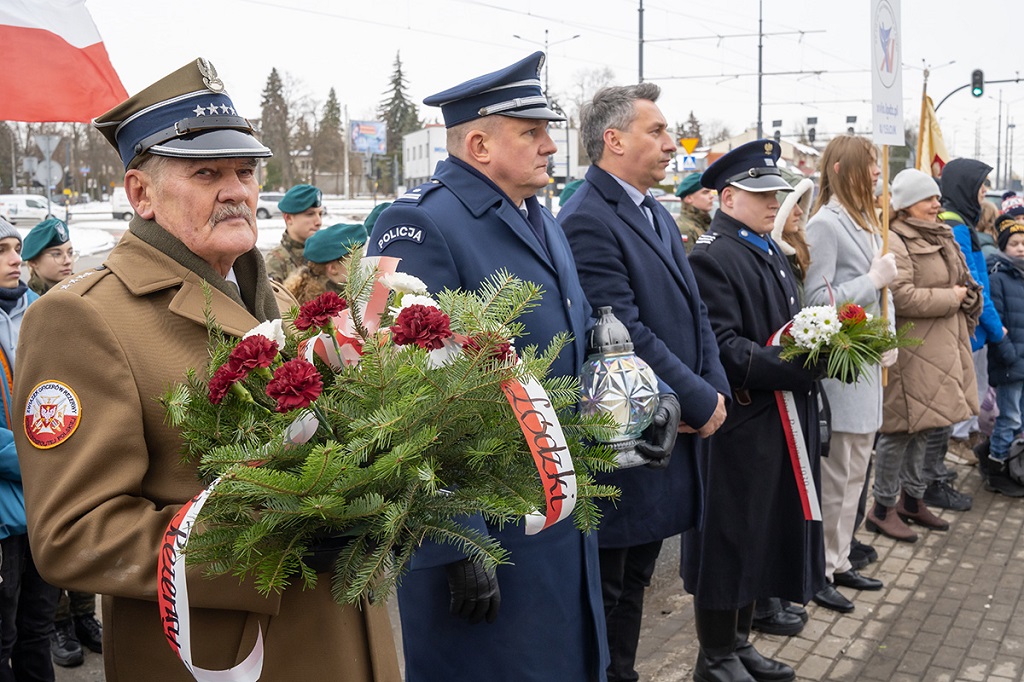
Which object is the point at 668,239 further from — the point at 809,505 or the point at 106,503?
the point at 106,503

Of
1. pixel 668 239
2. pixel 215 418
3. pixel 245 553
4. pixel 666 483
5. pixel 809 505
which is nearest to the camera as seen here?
pixel 245 553

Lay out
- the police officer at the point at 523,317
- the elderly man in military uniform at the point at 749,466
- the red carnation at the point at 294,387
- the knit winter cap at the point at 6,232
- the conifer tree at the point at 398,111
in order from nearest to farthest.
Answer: the red carnation at the point at 294,387 → the police officer at the point at 523,317 → the elderly man in military uniform at the point at 749,466 → the knit winter cap at the point at 6,232 → the conifer tree at the point at 398,111

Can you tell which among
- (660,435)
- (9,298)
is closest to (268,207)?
(9,298)

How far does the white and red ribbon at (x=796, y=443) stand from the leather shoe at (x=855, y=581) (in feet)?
4.47

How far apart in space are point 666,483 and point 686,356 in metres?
0.48

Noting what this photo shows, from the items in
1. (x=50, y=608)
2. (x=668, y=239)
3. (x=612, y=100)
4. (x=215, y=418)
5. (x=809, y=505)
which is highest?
(x=612, y=100)

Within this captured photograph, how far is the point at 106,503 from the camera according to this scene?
1.86m

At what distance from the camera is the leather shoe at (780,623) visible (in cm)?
478

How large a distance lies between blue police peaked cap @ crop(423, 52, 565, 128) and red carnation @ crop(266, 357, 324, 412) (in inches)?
68.0

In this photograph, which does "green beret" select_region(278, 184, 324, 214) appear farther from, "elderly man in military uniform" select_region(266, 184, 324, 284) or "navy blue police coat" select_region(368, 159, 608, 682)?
"navy blue police coat" select_region(368, 159, 608, 682)

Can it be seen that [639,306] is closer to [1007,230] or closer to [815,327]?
[815,327]

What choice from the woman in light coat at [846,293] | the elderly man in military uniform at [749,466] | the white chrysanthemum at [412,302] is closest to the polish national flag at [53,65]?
the white chrysanthemum at [412,302]

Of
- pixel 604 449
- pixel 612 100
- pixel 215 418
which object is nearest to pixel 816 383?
pixel 612 100

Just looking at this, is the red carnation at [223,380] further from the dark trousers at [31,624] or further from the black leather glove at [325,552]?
the dark trousers at [31,624]
